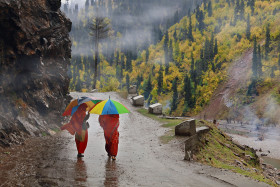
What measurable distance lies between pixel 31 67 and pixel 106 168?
7.52 m

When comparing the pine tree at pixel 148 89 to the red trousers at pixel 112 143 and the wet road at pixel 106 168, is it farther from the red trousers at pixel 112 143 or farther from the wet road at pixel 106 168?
the red trousers at pixel 112 143

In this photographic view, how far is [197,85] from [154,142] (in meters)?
66.5

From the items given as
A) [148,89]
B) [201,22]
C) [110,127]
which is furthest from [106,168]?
[201,22]

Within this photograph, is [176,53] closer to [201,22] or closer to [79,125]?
[201,22]

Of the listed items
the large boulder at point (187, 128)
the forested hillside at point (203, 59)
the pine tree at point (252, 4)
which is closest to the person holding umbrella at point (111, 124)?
the large boulder at point (187, 128)

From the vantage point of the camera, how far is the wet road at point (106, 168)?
5.48m

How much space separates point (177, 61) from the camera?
98.4 m

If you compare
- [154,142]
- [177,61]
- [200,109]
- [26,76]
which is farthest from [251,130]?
[177,61]

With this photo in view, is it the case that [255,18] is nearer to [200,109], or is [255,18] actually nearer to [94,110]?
[200,109]

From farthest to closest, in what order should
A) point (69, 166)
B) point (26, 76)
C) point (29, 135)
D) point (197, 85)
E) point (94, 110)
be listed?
1. point (197, 85)
2. point (26, 76)
3. point (29, 135)
4. point (94, 110)
5. point (69, 166)

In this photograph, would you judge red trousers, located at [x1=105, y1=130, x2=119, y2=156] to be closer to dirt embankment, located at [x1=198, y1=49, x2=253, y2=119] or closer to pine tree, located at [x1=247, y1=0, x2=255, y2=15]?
dirt embankment, located at [x1=198, y1=49, x2=253, y2=119]

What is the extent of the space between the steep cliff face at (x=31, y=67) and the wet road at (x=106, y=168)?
122 cm

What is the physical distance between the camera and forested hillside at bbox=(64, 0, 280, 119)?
67.7 meters

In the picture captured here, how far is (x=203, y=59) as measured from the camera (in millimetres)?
83312
